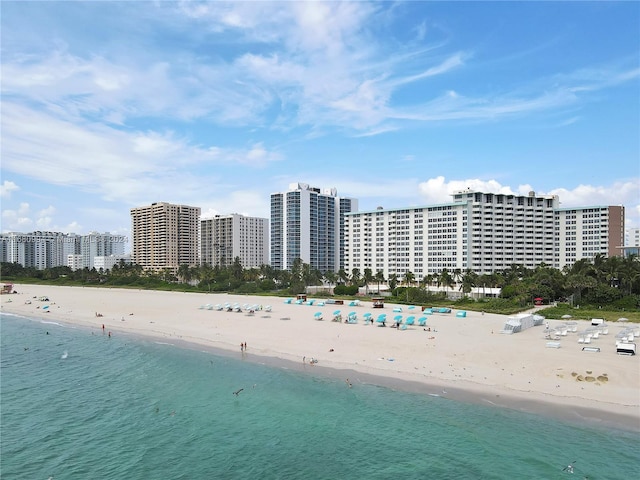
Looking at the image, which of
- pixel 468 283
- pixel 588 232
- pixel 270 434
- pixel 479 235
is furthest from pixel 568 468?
pixel 588 232

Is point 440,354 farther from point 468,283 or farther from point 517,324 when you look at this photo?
point 468,283

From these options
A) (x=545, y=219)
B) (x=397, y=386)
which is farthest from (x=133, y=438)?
(x=545, y=219)

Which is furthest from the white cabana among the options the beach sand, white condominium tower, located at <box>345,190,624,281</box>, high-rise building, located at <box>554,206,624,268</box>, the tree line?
high-rise building, located at <box>554,206,624,268</box>

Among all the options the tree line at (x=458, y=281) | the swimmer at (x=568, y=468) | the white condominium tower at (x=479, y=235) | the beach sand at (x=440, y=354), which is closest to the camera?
the swimmer at (x=568, y=468)

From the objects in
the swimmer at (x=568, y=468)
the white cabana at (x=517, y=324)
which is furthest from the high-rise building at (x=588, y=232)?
the swimmer at (x=568, y=468)

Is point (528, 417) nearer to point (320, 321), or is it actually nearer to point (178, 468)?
point (178, 468)

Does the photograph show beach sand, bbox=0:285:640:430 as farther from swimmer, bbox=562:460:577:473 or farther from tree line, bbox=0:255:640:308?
tree line, bbox=0:255:640:308

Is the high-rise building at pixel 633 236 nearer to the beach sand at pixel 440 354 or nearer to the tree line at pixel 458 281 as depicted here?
Result: the tree line at pixel 458 281
